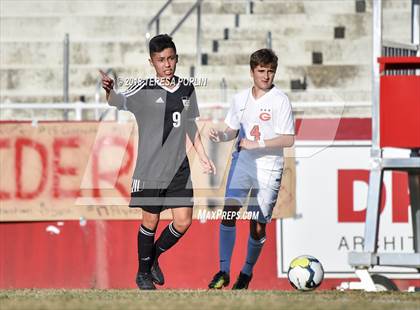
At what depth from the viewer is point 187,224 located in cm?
977

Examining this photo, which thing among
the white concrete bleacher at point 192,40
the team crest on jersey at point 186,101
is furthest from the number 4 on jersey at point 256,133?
the white concrete bleacher at point 192,40

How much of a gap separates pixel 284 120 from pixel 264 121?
0.60 ft

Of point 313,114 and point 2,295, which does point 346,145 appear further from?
point 2,295

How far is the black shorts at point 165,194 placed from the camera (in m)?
9.53

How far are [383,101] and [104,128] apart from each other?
340 centimetres

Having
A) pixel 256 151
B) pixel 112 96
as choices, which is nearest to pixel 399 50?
pixel 256 151

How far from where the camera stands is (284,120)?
406 inches

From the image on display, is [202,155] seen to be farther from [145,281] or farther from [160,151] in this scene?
[145,281]

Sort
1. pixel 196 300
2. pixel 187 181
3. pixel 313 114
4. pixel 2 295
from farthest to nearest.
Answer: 1. pixel 313 114
2. pixel 187 181
3. pixel 2 295
4. pixel 196 300

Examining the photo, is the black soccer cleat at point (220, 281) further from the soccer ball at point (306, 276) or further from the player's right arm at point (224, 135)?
the player's right arm at point (224, 135)

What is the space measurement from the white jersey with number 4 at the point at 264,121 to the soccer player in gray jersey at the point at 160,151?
818 mm

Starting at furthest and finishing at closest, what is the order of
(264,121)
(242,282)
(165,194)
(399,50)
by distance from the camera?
(399,50) < (242,282) < (264,121) < (165,194)

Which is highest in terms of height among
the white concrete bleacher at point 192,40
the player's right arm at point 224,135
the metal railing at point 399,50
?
the white concrete bleacher at point 192,40

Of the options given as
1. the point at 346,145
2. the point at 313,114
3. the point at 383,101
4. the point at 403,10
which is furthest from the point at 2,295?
the point at 403,10
